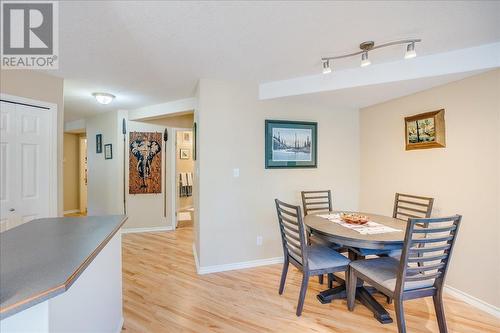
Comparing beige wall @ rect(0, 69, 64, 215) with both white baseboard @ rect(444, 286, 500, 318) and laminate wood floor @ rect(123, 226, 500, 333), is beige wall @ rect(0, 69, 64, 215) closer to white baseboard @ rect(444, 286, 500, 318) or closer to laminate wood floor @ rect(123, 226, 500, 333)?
laminate wood floor @ rect(123, 226, 500, 333)

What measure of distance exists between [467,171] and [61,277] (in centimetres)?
320

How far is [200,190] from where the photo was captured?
2951mm

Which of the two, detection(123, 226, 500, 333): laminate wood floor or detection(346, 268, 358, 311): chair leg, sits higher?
detection(346, 268, 358, 311): chair leg

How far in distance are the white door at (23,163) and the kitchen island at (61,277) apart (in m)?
1.13

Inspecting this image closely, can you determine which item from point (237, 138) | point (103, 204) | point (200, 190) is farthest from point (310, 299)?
point (103, 204)

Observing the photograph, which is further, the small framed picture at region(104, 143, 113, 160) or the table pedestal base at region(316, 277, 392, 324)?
the small framed picture at region(104, 143, 113, 160)

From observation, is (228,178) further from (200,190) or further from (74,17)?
(74,17)

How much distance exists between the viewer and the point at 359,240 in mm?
1924

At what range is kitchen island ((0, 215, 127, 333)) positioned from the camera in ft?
2.83

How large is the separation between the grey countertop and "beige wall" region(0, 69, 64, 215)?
1465mm

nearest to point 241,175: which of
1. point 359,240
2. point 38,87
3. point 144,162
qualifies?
point 359,240

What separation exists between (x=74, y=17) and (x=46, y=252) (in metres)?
1.55

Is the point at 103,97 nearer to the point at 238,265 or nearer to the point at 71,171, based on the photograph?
the point at 238,265

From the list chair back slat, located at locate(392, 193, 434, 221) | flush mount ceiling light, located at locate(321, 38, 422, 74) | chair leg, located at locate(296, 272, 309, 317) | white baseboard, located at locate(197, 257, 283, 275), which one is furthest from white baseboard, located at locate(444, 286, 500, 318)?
flush mount ceiling light, located at locate(321, 38, 422, 74)
